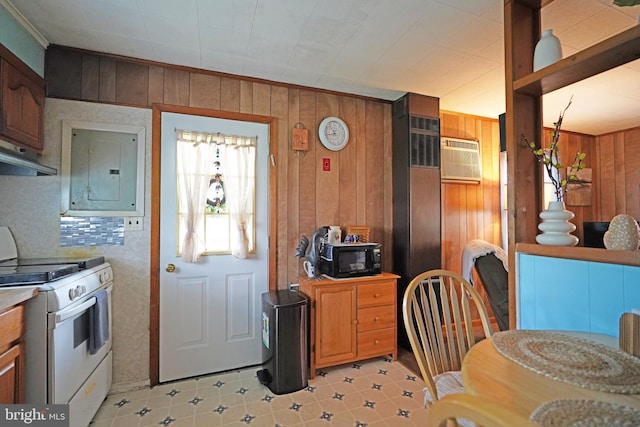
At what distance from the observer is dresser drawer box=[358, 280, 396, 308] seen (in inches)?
Result: 97.7

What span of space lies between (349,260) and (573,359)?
1.70 m

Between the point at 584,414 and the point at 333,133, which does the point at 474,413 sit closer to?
the point at 584,414

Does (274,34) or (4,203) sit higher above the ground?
(274,34)

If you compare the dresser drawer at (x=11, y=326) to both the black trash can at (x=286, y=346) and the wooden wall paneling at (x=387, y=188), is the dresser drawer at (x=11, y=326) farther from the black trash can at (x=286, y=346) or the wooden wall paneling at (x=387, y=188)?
the wooden wall paneling at (x=387, y=188)

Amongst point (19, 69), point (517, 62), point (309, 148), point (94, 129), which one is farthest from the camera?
point (309, 148)

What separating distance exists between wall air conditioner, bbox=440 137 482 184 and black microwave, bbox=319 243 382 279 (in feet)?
4.66

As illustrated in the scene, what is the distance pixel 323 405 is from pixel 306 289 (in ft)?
2.66

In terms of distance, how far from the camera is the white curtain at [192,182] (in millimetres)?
2330

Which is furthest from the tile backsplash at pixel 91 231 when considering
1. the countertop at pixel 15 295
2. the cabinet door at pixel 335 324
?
the cabinet door at pixel 335 324

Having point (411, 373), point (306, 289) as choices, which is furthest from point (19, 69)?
point (411, 373)

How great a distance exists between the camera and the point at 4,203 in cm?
193

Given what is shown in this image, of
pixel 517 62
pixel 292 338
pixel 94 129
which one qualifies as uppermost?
pixel 517 62

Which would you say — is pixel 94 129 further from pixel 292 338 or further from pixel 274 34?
pixel 292 338

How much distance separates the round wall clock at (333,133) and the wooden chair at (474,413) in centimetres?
251
